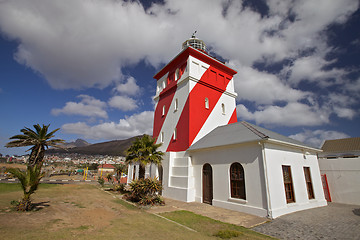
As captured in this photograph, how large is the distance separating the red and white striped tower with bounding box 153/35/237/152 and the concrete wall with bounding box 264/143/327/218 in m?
6.96

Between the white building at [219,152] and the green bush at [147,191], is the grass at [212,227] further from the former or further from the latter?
the white building at [219,152]

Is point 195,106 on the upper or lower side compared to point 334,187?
upper

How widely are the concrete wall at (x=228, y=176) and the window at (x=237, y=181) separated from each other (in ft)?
0.81

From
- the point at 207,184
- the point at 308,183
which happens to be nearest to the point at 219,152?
the point at 207,184

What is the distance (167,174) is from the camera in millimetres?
15602

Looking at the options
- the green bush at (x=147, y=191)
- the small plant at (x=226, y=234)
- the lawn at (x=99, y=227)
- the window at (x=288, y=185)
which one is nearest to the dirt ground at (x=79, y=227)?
the lawn at (x=99, y=227)

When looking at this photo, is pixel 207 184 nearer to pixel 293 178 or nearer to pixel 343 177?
pixel 293 178

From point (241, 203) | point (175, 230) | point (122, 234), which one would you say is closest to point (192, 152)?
point (241, 203)

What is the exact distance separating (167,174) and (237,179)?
680cm

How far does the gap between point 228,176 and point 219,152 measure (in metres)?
1.75

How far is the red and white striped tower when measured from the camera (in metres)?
16.3

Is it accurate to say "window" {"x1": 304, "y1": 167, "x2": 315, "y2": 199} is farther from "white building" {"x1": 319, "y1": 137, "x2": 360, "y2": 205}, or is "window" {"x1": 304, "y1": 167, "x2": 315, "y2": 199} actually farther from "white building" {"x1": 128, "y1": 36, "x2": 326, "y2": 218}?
Result: "white building" {"x1": 319, "y1": 137, "x2": 360, "y2": 205}

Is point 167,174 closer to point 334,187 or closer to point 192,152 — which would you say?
point 192,152

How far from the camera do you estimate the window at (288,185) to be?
10.4 meters
